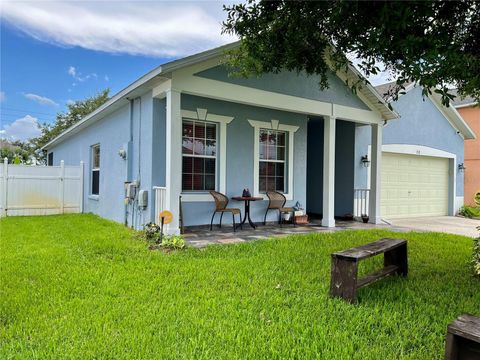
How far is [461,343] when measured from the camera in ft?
7.16

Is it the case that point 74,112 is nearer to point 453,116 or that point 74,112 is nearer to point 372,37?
point 453,116

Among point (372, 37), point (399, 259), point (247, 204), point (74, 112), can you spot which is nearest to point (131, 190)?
point (247, 204)

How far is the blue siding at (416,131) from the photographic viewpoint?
10.9 m

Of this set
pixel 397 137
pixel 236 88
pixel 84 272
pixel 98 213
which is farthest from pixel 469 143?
pixel 84 272

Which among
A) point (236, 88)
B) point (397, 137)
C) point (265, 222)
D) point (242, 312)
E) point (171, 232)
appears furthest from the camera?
point (397, 137)

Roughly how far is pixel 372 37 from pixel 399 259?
287 centimetres

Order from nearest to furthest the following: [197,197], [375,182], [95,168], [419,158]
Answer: [197,197]
[375,182]
[95,168]
[419,158]

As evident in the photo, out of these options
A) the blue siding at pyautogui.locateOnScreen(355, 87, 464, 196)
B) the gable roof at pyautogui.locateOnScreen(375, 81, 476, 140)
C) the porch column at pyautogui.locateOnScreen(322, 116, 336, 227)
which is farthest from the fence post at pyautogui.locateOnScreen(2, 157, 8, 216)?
the gable roof at pyautogui.locateOnScreen(375, 81, 476, 140)

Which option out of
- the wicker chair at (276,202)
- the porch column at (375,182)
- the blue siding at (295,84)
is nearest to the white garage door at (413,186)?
the porch column at (375,182)

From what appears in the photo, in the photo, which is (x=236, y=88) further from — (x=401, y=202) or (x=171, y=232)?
(x=401, y=202)

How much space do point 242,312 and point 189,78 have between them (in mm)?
4695

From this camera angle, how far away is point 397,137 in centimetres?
1187

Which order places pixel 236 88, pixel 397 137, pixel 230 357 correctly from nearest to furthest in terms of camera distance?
1. pixel 230 357
2. pixel 236 88
3. pixel 397 137

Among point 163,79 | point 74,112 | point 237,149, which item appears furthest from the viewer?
point 74,112
